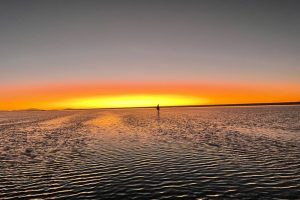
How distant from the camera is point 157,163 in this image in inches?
818

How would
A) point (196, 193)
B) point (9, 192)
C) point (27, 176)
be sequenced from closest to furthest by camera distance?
point (196, 193)
point (9, 192)
point (27, 176)

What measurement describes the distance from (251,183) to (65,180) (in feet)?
33.8

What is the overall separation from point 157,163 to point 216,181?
6.14m

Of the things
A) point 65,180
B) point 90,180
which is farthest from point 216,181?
point 65,180

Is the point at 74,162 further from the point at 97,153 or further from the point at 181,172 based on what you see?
the point at 181,172

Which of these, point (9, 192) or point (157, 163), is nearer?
point (9, 192)

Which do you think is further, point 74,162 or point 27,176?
point 74,162

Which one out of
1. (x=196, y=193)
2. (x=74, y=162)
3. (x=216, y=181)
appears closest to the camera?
(x=196, y=193)

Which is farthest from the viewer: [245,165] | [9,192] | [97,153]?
[97,153]

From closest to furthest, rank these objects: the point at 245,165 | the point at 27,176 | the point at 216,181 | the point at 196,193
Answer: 1. the point at 196,193
2. the point at 216,181
3. the point at 27,176
4. the point at 245,165

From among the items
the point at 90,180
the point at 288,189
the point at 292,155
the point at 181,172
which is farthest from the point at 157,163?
the point at 292,155

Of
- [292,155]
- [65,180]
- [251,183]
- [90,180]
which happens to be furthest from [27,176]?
[292,155]

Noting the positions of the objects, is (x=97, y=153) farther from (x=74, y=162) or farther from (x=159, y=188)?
(x=159, y=188)

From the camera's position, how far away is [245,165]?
19.5 metres
